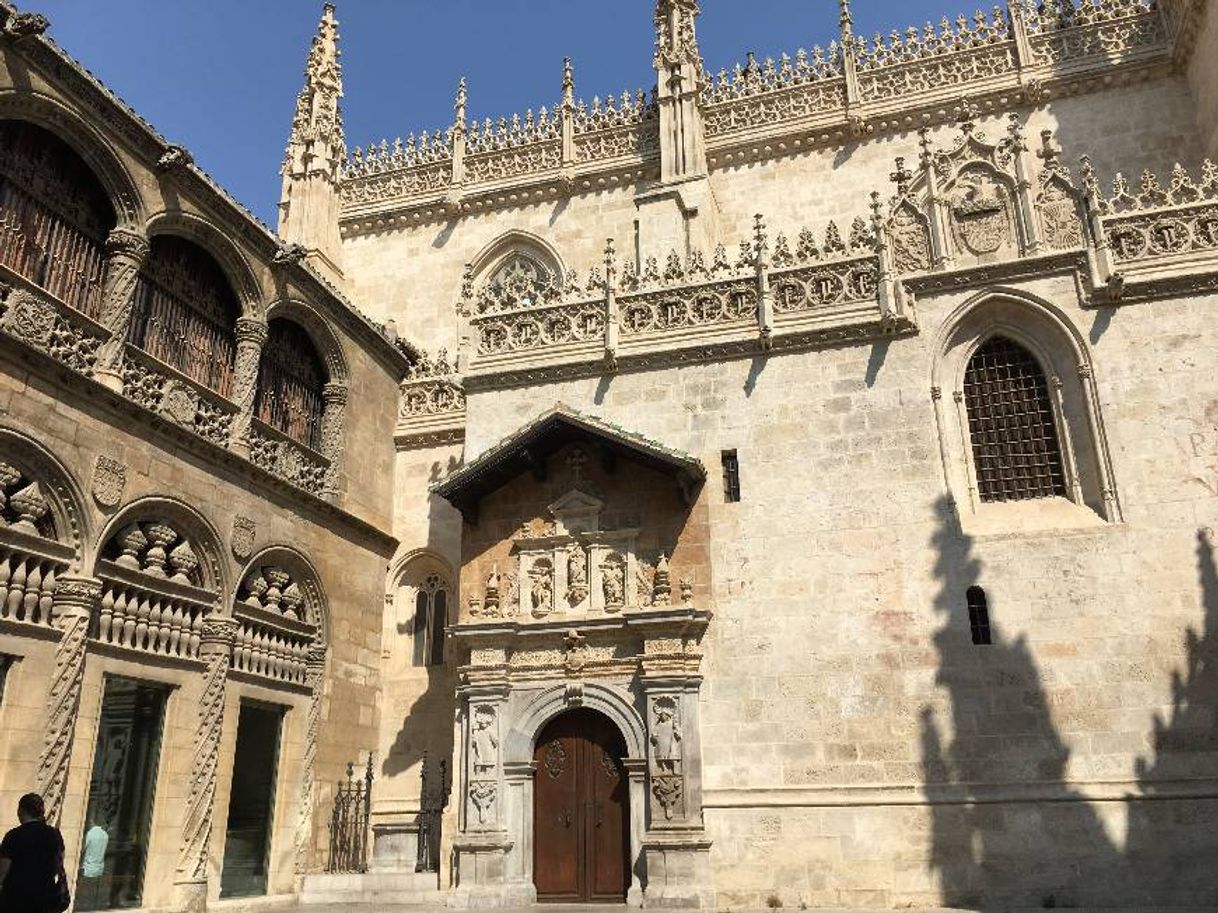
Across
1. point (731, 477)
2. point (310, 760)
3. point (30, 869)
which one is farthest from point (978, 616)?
point (30, 869)

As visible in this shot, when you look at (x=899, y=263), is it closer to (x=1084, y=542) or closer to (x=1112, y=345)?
(x=1112, y=345)

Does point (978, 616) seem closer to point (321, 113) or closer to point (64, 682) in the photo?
point (64, 682)

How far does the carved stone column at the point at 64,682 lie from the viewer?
1084 centimetres

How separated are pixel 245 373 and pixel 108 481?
3751mm

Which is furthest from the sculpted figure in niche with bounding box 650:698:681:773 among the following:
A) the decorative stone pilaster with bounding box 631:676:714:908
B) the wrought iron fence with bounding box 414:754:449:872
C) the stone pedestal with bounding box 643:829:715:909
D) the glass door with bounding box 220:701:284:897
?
the glass door with bounding box 220:701:284:897

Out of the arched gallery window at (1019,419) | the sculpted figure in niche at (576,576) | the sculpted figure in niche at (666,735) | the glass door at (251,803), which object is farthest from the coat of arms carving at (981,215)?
the glass door at (251,803)

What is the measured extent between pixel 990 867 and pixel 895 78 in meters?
17.8

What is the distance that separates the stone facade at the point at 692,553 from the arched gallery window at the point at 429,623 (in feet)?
0.37

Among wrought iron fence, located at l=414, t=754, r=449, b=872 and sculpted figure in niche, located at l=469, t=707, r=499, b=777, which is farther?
wrought iron fence, located at l=414, t=754, r=449, b=872

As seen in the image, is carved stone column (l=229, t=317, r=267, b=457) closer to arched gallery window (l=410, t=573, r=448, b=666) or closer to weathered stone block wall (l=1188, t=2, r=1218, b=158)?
arched gallery window (l=410, t=573, r=448, b=666)

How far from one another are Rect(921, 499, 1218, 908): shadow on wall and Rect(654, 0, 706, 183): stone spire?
1330 centimetres

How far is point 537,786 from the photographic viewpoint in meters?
14.0

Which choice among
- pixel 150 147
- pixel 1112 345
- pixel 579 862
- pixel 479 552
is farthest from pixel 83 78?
pixel 1112 345

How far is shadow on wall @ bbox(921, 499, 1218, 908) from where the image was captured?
37.9 feet
